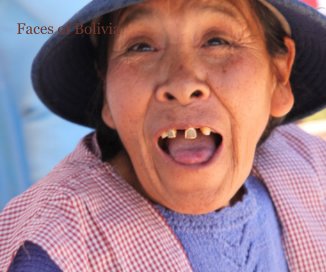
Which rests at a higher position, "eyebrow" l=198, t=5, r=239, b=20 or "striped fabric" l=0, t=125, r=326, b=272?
"eyebrow" l=198, t=5, r=239, b=20

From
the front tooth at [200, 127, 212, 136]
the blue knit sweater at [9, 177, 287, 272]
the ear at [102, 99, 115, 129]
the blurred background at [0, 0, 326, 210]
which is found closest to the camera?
the front tooth at [200, 127, 212, 136]

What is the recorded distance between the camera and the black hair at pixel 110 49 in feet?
4.78

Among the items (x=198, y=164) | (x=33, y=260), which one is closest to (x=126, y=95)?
(x=198, y=164)

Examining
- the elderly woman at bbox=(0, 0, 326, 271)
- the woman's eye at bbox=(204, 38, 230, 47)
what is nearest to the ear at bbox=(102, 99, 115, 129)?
the elderly woman at bbox=(0, 0, 326, 271)

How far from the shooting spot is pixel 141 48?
140cm

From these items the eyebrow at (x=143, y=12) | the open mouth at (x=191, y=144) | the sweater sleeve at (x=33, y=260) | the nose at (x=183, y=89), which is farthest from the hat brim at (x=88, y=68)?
the sweater sleeve at (x=33, y=260)

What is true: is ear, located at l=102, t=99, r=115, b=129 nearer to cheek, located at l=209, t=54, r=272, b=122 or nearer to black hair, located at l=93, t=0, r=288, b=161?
black hair, located at l=93, t=0, r=288, b=161

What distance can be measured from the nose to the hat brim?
22cm

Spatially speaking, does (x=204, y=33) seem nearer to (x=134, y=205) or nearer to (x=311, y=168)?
(x=134, y=205)

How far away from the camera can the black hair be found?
146cm

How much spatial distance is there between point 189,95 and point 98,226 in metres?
0.35

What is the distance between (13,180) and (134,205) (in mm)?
1091

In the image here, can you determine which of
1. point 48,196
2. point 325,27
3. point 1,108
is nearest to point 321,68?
point 325,27

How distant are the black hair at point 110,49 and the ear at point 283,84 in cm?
2
